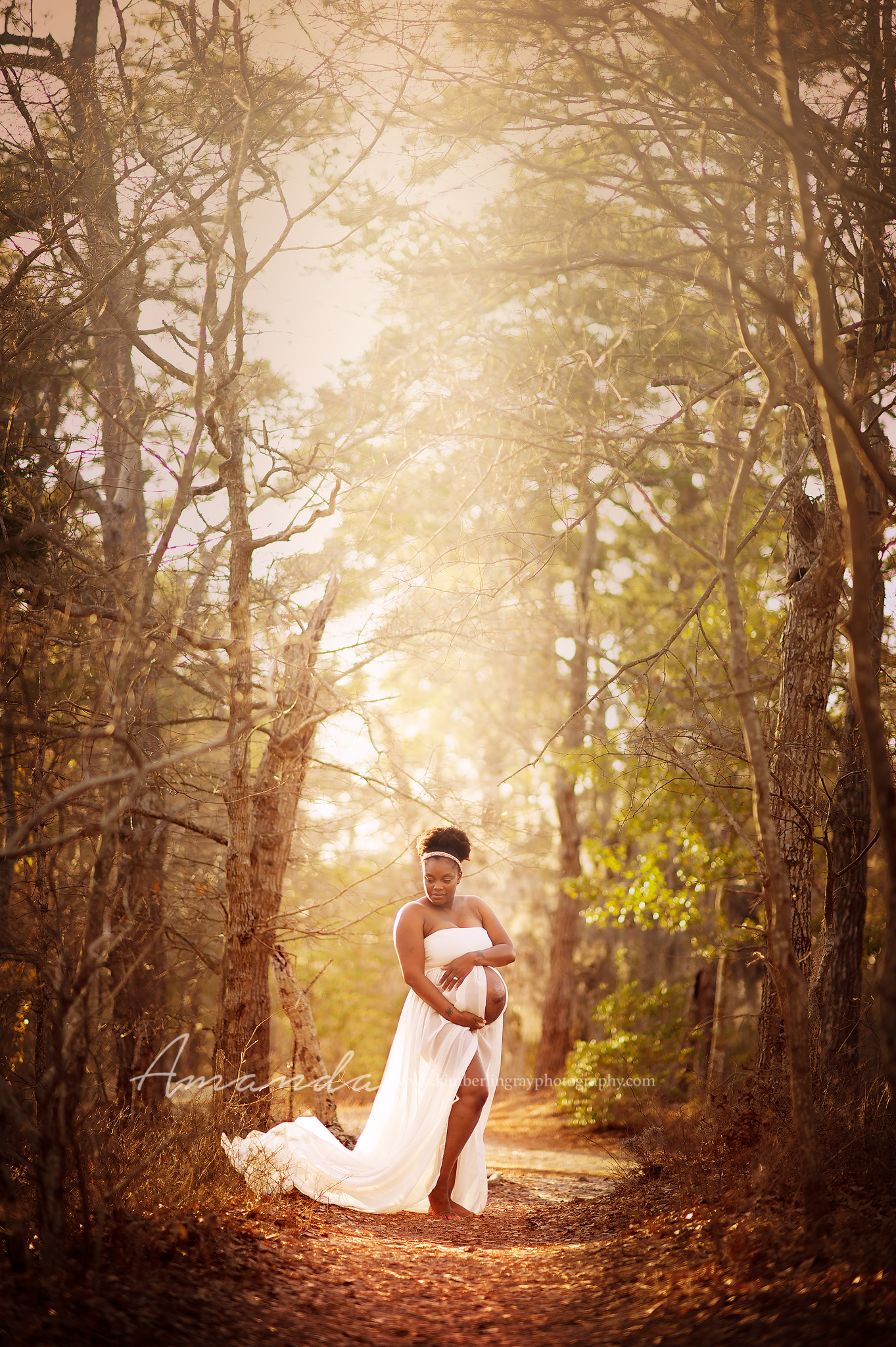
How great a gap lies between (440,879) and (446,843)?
0.25m

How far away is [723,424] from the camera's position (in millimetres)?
7012

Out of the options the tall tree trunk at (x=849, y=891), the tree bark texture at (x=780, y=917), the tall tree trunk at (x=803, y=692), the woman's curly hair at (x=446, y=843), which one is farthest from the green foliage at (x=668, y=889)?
the tree bark texture at (x=780, y=917)

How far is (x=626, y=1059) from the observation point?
13.0 m

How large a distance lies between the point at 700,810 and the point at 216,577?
267 inches

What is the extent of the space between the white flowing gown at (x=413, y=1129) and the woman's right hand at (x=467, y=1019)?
73mm

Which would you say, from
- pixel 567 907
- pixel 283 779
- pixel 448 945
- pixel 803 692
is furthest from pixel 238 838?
pixel 567 907

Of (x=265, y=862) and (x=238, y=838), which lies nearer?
(x=238, y=838)

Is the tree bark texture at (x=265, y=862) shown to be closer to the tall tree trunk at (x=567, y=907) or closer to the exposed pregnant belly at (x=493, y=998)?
the exposed pregnant belly at (x=493, y=998)

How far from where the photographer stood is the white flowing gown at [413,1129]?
5.55 m

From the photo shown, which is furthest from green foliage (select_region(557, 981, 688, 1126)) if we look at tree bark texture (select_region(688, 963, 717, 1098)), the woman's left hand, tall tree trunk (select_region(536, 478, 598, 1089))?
the woman's left hand

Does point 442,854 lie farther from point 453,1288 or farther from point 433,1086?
point 453,1288

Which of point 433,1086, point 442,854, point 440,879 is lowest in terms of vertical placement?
point 433,1086

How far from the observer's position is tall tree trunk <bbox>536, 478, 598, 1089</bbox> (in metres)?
16.1

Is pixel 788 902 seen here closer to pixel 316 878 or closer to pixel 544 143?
pixel 544 143
